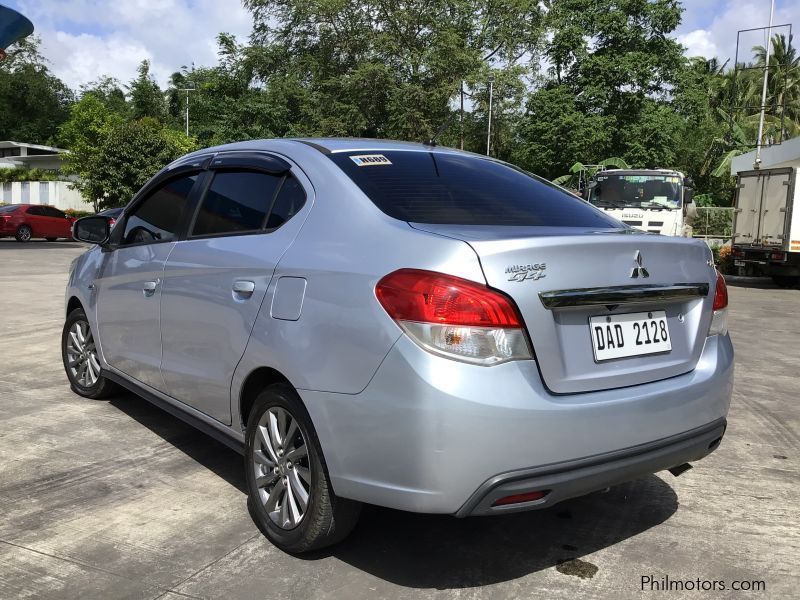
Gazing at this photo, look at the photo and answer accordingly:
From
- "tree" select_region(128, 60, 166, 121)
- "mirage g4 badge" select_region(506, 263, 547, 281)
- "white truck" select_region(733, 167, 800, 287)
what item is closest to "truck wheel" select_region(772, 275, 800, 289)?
"white truck" select_region(733, 167, 800, 287)

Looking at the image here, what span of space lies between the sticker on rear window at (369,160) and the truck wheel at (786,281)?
1600cm

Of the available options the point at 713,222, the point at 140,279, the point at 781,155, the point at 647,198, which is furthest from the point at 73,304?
the point at 713,222

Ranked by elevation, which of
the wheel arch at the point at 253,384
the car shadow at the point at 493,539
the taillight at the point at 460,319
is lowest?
the car shadow at the point at 493,539

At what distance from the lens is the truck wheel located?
16.9 metres

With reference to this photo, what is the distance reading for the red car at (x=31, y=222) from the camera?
27.4m

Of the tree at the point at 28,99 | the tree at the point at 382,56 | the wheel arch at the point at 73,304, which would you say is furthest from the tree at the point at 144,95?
the wheel arch at the point at 73,304

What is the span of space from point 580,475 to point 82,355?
152 inches

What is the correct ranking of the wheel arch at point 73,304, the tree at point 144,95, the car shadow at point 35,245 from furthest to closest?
1. the tree at point 144,95
2. the car shadow at point 35,245
3. the wheel arch at point 73,304

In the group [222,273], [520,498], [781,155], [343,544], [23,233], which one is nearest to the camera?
[520,498]

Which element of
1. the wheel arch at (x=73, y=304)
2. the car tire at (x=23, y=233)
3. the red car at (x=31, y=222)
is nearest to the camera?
the wheel arch at (x=73, y=304)

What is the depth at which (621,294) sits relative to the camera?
273 centimetres

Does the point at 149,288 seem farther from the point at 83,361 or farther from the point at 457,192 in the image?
the point at 457,192

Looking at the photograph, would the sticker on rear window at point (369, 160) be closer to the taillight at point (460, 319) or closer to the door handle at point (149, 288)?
the taillight at point (460, 319)

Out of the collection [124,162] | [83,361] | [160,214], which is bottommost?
[83,361]
